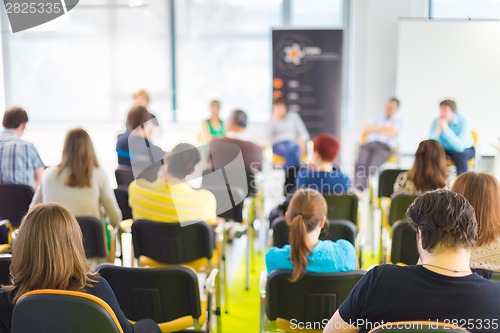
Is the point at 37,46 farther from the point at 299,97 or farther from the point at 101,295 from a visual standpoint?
the point at 101,295

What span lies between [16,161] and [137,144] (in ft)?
4.02

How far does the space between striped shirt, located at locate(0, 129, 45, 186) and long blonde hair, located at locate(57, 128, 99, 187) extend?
2.98 feet

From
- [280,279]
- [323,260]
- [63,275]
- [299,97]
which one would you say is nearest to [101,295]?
[63,275]

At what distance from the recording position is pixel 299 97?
8508 millimetres

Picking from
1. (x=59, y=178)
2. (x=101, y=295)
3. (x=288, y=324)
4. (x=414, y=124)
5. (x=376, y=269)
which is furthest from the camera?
(x=414, y=124)

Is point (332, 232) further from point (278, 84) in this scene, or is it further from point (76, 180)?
point (278, 84)

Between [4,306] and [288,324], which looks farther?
[288,324]

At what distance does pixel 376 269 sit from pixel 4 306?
1.33 meters

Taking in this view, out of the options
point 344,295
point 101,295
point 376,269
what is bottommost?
point 344,295

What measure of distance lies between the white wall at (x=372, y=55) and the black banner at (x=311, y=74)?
0.45 meters

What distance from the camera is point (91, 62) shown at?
9.37m

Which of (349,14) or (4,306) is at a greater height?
(349,14)

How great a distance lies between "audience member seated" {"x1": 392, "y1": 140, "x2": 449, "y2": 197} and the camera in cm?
426

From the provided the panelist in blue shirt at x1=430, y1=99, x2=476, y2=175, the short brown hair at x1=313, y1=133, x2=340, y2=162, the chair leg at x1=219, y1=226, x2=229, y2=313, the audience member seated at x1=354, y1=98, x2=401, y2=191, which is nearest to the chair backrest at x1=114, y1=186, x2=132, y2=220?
the chair leg at x1=219, y1=226, x2=229, y2=313
